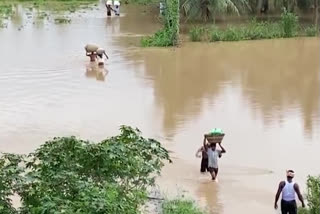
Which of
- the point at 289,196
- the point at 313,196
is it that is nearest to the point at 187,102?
the point at 289,196

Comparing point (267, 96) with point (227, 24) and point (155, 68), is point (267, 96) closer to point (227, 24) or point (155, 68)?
Result: point (155, 68)

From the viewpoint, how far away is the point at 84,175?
6.41m

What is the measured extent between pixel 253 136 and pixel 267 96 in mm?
3204

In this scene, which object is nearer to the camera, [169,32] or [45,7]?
[169,32]

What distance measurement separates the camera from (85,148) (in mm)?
6414

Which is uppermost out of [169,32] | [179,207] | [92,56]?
[169,32]

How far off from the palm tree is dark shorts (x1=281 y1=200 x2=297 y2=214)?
1632cm

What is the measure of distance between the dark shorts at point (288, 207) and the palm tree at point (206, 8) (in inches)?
643

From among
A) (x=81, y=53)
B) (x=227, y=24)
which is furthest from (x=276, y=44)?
(x=81, y=53)

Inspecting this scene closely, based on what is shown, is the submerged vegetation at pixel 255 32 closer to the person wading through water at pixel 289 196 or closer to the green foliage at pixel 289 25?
the green foliage at pixel 289 25

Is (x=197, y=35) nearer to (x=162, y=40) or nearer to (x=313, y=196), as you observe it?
(x=162, y=40)

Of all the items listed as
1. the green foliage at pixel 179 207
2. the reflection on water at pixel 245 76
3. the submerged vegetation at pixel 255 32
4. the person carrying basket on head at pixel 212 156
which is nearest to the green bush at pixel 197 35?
the submerged vegetation at pixel 255 32

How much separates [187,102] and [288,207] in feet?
22.2

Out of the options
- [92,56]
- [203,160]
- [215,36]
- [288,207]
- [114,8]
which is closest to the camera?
[288,207]
